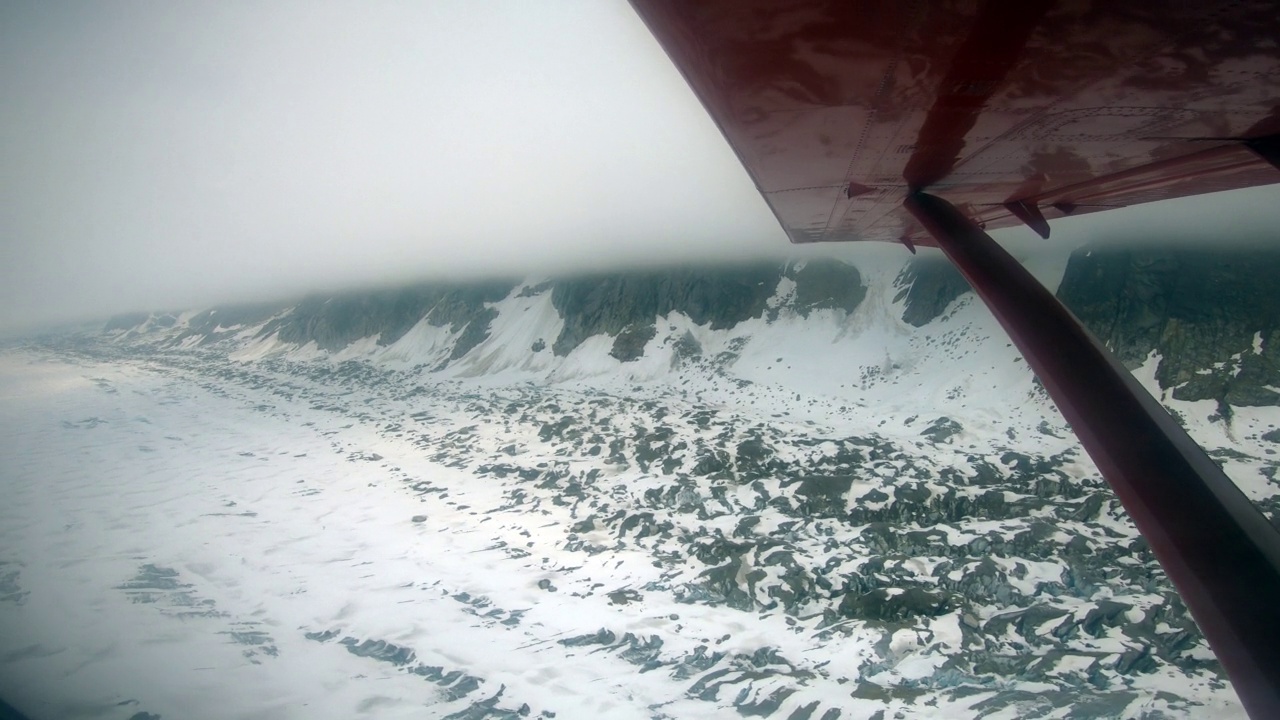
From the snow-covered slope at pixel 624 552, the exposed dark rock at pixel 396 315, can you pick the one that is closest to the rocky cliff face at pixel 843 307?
the exposed dark rock at pixel 396 315

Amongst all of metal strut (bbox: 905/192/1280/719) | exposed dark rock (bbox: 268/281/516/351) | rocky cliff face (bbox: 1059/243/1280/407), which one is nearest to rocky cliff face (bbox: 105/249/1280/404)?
rocky cliff face (bbox: 1059/243/1280/407)

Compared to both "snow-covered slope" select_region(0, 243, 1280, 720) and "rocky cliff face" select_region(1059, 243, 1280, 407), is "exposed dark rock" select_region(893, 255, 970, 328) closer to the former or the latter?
"snow-covered slope" select_region(0, 243, 1280, 720)

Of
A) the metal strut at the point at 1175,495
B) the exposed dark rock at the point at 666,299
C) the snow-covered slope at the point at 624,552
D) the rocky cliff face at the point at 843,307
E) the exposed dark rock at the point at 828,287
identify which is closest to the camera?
the metal strut at the point at 1175,495

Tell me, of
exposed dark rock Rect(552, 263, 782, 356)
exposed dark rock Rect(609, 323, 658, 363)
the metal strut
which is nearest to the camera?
the metal strut

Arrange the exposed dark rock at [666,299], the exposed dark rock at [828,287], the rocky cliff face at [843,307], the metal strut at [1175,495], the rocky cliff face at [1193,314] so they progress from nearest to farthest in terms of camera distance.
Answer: the metal strut at [1175,495] < the rocky cliff face at [1193,314] < the rocky cliff face at [843,307] < the exposed dark rock at [828,287] < the exposed dark rock at [666,299]

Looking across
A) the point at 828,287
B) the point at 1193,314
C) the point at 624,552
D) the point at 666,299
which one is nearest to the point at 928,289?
the point at 828,287

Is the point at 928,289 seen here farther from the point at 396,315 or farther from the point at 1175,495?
the point at 396,315

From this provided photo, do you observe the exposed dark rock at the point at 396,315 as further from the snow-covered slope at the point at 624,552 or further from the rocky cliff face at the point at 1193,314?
the rocky cliff face at the point at 1193,314
